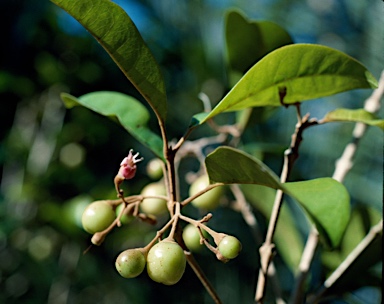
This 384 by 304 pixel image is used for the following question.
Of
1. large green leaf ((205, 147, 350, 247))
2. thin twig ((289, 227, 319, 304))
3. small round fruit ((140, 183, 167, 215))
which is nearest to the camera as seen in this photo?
large green leaf ((205, 147, 350, 247))

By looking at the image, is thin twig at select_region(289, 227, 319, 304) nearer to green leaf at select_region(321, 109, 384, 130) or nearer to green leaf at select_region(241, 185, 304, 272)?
green leaf at select_region(321, 109, 384, 130)

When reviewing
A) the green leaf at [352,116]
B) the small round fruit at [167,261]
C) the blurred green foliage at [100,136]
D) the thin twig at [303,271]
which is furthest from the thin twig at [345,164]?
the blurred green foliage at [100,136]

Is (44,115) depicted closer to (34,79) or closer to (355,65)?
(34,79)

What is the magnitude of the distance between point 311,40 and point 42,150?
1.18 m

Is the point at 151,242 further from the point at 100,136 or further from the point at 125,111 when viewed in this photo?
the point at 100,136

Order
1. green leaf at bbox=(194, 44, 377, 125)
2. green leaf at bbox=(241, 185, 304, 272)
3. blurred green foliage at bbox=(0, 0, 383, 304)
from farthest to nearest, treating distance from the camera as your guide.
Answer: blurred green foliage at bbox=(0, 0, 383, 304) < green leaf at bbox=(241, 185, 304, 272) < green leaf at bbox=(194, 44, 377, 125)

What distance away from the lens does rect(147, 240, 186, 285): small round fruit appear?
1.79 ft

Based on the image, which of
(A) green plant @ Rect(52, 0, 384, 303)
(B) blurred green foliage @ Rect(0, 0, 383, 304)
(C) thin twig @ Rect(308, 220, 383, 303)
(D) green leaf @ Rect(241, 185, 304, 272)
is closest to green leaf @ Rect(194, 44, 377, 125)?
(A) green plant @ Rect(52, 0, 384, 303)

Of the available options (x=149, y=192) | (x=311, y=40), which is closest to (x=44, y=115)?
(x=311, y=40)

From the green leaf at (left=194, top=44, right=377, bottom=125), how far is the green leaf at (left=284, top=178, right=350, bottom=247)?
15 cm

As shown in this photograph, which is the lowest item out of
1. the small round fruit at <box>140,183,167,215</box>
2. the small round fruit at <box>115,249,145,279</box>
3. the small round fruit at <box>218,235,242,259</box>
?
the small round fruit at <box>140,183,167,215</box>

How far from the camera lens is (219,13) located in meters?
2.59

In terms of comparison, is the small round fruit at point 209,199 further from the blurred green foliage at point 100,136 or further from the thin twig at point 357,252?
the blurred green foliage at point 100,136

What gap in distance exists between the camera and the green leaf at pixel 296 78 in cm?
59
